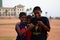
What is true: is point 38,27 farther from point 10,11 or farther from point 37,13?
point 10,11

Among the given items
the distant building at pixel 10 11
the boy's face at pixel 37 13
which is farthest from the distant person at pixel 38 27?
the distant building at pixel 10 11

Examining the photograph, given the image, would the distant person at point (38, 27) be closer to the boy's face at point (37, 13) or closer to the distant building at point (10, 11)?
the boy's face at point (37, 13)

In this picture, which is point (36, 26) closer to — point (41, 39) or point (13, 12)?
point (41, 39)

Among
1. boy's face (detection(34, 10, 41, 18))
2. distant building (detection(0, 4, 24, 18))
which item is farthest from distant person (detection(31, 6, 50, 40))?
distant building (detection(0, 4, 24, 18))

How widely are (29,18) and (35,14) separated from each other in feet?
1.32

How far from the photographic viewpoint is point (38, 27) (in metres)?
4.98

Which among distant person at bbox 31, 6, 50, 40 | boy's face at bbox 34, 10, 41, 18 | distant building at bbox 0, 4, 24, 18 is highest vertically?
boy's face at bbox 34, 10, 41, 18

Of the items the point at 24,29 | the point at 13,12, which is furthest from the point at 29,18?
the point at 13,12

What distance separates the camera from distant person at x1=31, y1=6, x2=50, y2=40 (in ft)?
16.2

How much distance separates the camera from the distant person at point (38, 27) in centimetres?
493

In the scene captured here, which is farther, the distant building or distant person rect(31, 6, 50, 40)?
the distant building

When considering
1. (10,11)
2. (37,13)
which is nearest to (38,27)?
(37,13)

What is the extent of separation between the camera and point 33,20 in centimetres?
503

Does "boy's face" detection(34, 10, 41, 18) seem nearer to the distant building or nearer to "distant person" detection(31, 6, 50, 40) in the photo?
"distant person" detection(31, 6, 50, 40)
